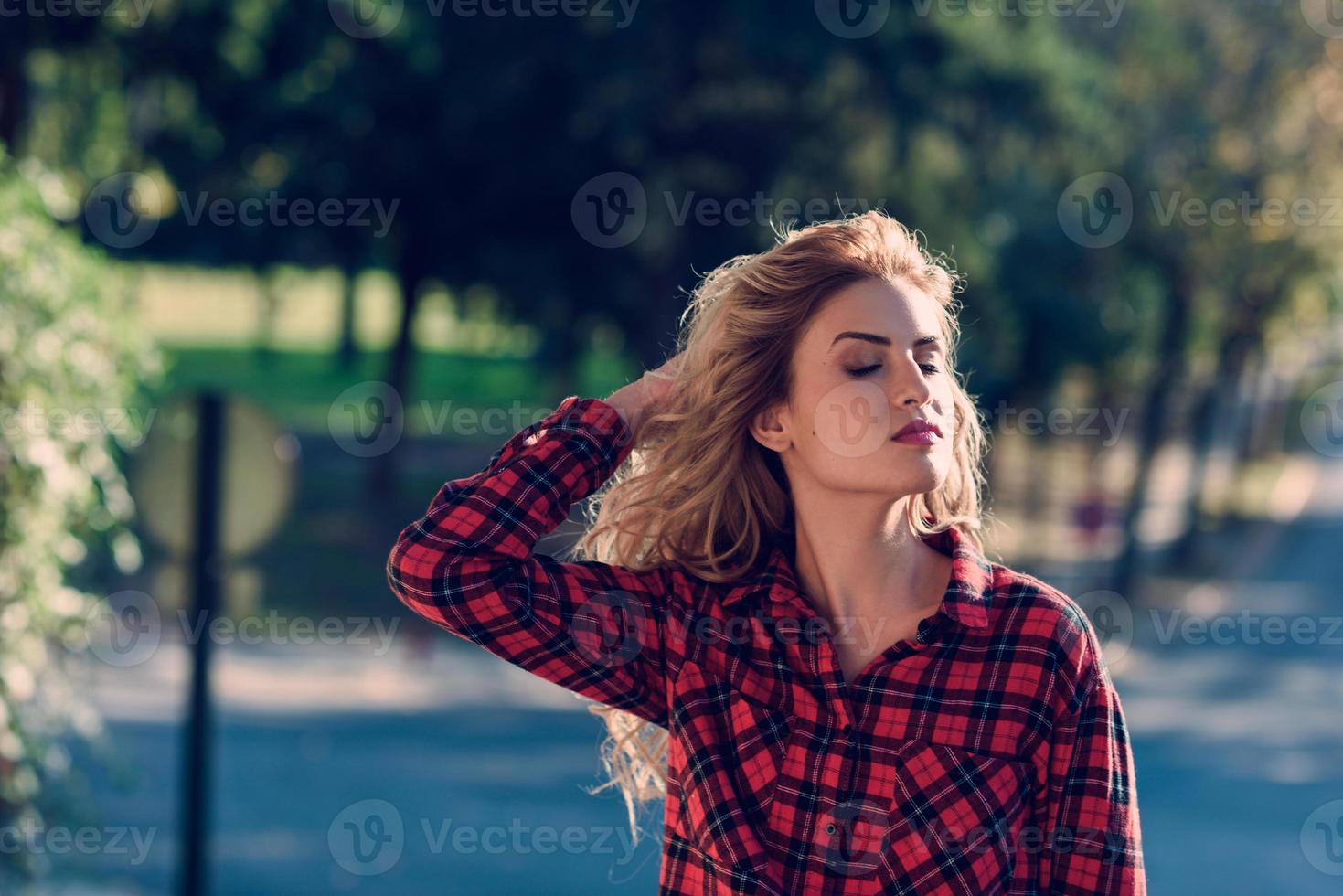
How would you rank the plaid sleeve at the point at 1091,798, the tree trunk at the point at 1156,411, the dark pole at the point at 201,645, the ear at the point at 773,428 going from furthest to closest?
the tree trunk at the point at 1156,411 → the dark pole at the point at 201,645 → the ear at the point at 773,428 → the plaid sleeve at the point at 1091,798

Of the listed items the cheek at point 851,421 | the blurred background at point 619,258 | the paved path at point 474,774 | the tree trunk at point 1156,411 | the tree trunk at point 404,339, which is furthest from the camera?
the tree trunk at point 404,339

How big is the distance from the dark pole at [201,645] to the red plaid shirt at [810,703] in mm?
2321

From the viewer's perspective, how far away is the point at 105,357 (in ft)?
17.9

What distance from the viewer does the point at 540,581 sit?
262cm

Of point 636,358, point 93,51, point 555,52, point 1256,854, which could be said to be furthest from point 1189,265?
point 93,51

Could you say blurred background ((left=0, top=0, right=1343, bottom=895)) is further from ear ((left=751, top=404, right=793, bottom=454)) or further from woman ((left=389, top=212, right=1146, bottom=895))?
ear ((left=751, top=404, right=793, bottom=454))

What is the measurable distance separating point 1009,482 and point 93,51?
1788 cm

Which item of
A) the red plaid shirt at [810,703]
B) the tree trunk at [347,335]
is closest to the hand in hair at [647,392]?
the red plaid shirt at [810,703]

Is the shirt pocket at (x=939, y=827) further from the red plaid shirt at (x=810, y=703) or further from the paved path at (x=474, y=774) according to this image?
the paved path at (x=474, y=774)

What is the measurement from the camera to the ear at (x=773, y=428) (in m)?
2.65

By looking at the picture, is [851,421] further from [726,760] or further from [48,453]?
[48,453]

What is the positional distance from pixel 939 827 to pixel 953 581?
37 centimetres

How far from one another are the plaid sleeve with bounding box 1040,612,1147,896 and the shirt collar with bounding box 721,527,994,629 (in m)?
0.16

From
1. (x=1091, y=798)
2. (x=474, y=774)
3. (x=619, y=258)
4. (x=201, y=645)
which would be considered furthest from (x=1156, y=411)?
(x=1091, y=798)
